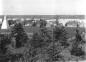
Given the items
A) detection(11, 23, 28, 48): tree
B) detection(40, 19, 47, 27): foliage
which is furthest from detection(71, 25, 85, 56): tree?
detection(11, 23, 28, 48): tree

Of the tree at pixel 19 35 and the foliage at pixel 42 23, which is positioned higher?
the foliage at pixel 42 23

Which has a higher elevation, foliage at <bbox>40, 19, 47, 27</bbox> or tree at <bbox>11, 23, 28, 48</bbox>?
foliage at <bbox>40, 19, 47, 27</bbox>

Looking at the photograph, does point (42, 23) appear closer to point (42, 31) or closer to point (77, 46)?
point (42, 31)

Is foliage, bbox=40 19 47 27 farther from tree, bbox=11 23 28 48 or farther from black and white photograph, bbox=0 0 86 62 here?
tree, bbox=11 23 28 48

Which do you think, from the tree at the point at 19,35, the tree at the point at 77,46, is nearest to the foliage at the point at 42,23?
the tree at the point at 19,35

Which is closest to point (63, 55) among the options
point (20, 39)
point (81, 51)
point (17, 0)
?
point (81, 51)

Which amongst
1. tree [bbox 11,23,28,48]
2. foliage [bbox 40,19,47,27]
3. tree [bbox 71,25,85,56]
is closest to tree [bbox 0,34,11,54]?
tree [bbox 11,23,28,48]

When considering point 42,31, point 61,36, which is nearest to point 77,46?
point 61,36

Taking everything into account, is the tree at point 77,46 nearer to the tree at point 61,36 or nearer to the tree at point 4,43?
the tree at point 61,36
